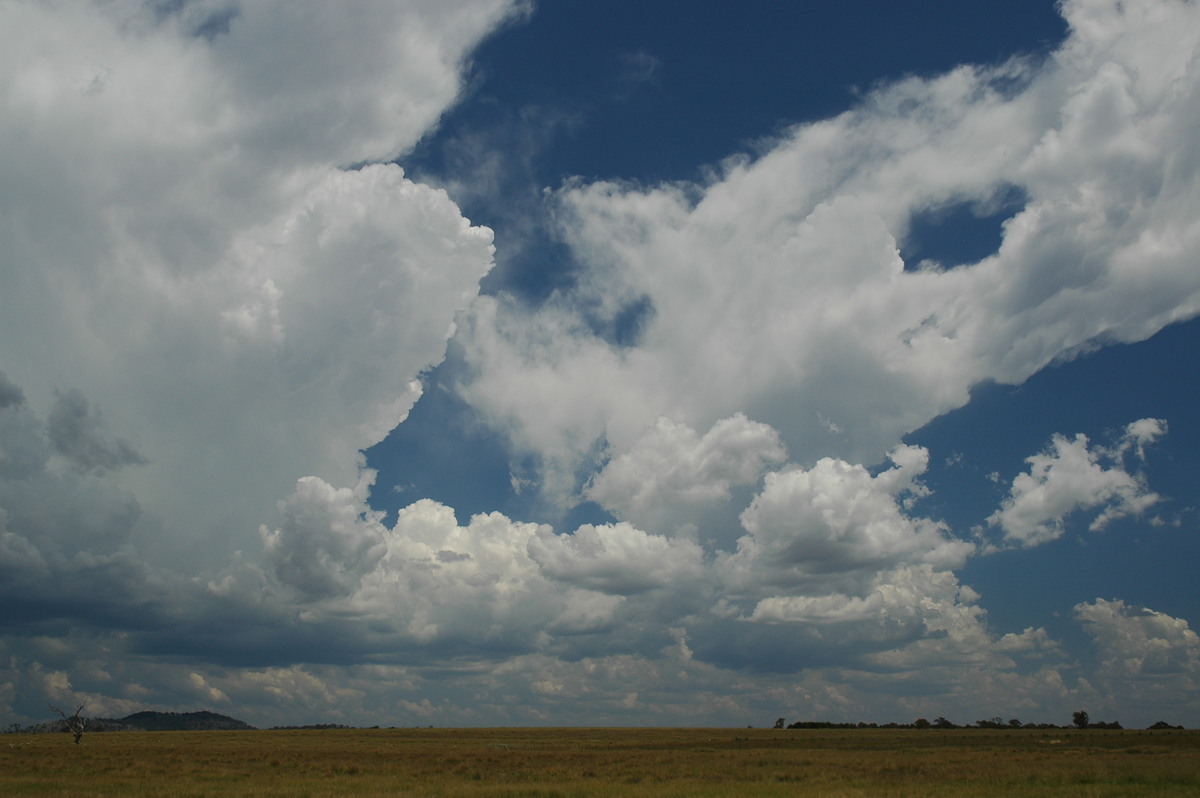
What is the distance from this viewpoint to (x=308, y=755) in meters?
69.7

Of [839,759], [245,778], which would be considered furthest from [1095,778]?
[245,778]

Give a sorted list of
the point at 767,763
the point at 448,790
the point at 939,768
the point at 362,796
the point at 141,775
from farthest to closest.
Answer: the point at 767,763 → the point at 939,768 → the point at 141,775 → the point at 448,790 → the point at 362,796

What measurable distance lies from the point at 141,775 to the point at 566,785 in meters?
29.2

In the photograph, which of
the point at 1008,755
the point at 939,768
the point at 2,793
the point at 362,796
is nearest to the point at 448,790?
the point at 362,796

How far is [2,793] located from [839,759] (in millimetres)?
59611

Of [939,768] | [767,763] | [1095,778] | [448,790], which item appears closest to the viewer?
[448,790]

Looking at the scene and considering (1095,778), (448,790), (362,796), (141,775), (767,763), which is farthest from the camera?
(767,763)

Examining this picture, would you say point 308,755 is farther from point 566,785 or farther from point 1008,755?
point 1008,755

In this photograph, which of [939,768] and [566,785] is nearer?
[566,785]

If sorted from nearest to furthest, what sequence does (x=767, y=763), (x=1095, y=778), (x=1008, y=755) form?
(x=1095, y=778) < (x=767, y=763) < (x=1008, y=755)

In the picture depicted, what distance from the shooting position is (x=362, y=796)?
3594 cm

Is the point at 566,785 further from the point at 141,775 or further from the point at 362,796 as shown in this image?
the point at 141,775

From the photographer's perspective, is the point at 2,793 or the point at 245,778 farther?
the point at 245,778

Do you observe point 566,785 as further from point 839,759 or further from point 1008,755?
point 1008,755
